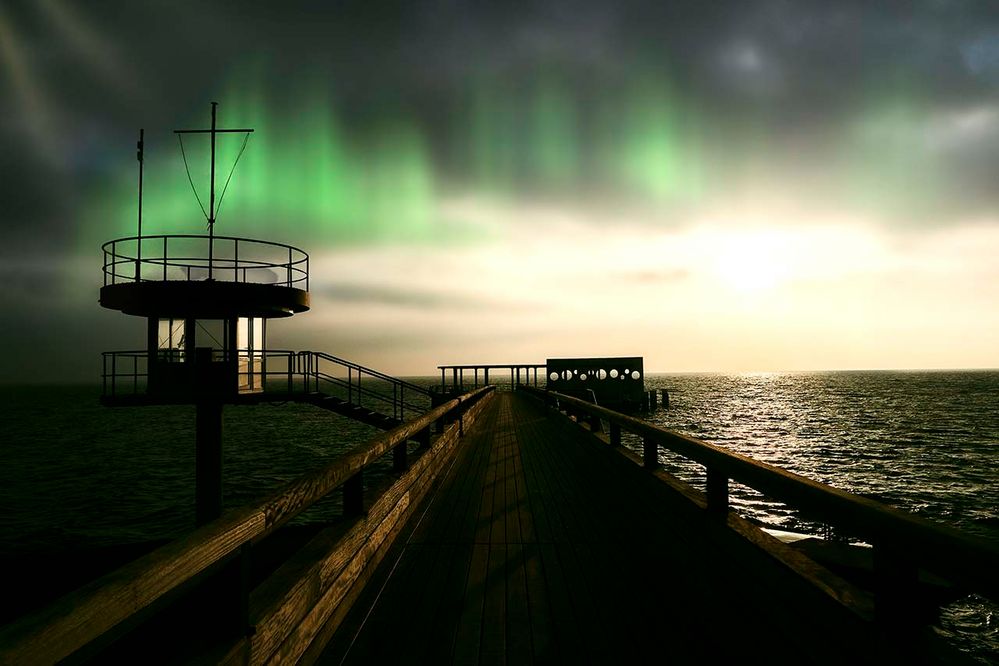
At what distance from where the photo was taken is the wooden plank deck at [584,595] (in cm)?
313

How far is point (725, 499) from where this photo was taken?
5355 millimetres

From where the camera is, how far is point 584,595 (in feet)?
13.0

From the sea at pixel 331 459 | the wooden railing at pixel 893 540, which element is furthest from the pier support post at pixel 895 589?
the sea at pixel 331 459

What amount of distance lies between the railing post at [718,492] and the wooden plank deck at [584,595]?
0.17m

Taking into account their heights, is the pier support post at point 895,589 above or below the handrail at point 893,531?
below

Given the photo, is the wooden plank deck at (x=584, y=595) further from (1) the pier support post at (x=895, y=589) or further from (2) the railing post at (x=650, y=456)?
(2) the railing post at (x=650, y=456)

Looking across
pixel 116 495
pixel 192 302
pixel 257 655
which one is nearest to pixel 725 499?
pixel 257 655

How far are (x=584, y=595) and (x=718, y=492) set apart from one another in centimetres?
203

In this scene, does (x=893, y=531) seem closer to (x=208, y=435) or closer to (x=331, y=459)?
(x=208, y=435)

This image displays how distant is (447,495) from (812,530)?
412 inches

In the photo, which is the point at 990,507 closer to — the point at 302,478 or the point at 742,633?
the point at 742,633

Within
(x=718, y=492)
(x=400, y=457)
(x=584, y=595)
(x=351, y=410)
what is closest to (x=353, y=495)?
(x=400, y=457)

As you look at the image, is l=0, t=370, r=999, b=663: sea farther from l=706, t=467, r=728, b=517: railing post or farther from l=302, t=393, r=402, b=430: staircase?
l=302, t=393, r=402, b=430: staircase

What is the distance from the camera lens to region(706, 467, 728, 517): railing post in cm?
532
